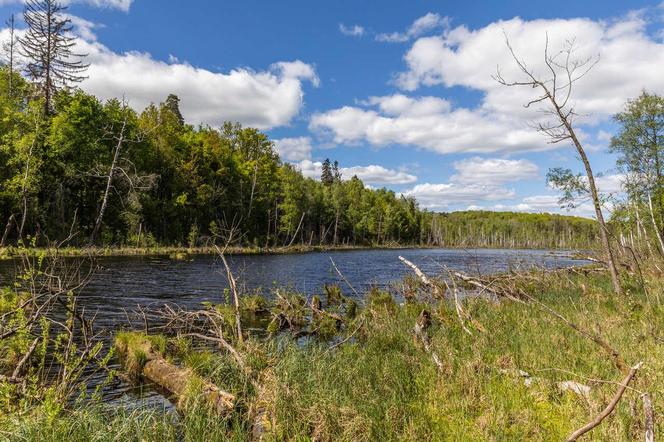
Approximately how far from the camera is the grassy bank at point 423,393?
4441mm

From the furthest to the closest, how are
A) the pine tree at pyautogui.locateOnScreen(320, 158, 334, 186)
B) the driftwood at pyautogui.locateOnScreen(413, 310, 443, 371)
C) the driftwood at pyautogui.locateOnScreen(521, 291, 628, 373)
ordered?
the pine tree at pyautogui.locateOnScreen(320, 158, 334, 186), the driftwood at pyautogui.locateOnScreen(413, 310, 443, 371), the driftwood at pyautogui.locateOnScreen(521, 291, 628, 373)

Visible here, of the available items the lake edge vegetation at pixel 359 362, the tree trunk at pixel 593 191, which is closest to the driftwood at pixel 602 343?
the lake edge vegetation at pixel 359 362

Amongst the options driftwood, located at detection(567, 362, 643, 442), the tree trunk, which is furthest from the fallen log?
the tree trunk

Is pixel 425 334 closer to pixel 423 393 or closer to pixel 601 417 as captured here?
pixel 423 393

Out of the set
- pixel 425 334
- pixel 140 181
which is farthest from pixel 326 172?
pixel 425 334

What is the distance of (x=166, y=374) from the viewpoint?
24.2 feet

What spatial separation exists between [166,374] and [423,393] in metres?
4.72

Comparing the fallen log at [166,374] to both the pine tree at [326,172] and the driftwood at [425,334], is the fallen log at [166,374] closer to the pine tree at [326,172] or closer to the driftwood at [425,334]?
the driftwood at [425,334]

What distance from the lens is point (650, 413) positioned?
2.58 m

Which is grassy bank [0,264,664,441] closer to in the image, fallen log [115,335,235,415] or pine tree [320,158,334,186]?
fallen log [115,335,235,415]

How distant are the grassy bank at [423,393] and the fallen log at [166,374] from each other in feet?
0.80

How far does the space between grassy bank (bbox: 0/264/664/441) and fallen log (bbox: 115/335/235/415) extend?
24cm

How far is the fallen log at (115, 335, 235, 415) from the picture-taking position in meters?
5.72

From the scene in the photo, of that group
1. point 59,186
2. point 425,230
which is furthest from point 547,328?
point 425,230
